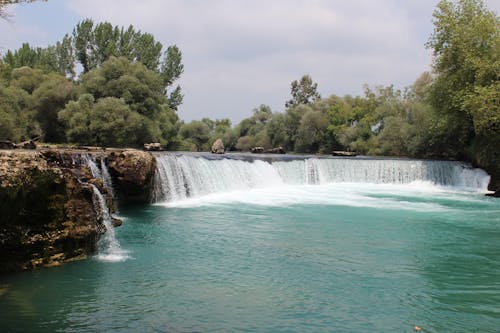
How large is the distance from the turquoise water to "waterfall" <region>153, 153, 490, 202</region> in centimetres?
534

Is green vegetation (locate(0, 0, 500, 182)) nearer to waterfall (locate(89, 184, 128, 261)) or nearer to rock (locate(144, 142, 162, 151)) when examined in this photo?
rock (locate(144, 142, 162, 151))

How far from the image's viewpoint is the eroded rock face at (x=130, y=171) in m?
14.8

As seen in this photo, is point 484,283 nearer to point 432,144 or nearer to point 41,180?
point 41,180

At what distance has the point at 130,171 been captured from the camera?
14805 mm

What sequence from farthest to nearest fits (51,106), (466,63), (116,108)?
(51,106), (116,108), (466,63)

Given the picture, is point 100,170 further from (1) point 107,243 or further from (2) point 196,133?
(2) point 196,133

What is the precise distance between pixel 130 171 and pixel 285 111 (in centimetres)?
3995

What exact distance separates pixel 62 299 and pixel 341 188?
1827 centimetres

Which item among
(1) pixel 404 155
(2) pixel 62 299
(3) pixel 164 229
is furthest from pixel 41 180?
(1) pixel 404 155

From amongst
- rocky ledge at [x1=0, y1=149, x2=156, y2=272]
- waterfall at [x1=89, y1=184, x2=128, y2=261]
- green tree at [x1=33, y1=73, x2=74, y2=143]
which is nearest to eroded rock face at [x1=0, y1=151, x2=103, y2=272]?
rocky ledge at [x1=0, y1=149, x2=156, y2=272]

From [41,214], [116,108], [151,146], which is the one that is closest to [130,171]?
[41,214]

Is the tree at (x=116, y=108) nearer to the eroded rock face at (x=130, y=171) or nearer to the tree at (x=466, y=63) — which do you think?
the eroded rock face at (x=130, y=171)

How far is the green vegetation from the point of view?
24797 millimetres

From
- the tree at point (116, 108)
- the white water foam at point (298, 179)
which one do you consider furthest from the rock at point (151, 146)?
the white water foam at point (298, 179)
